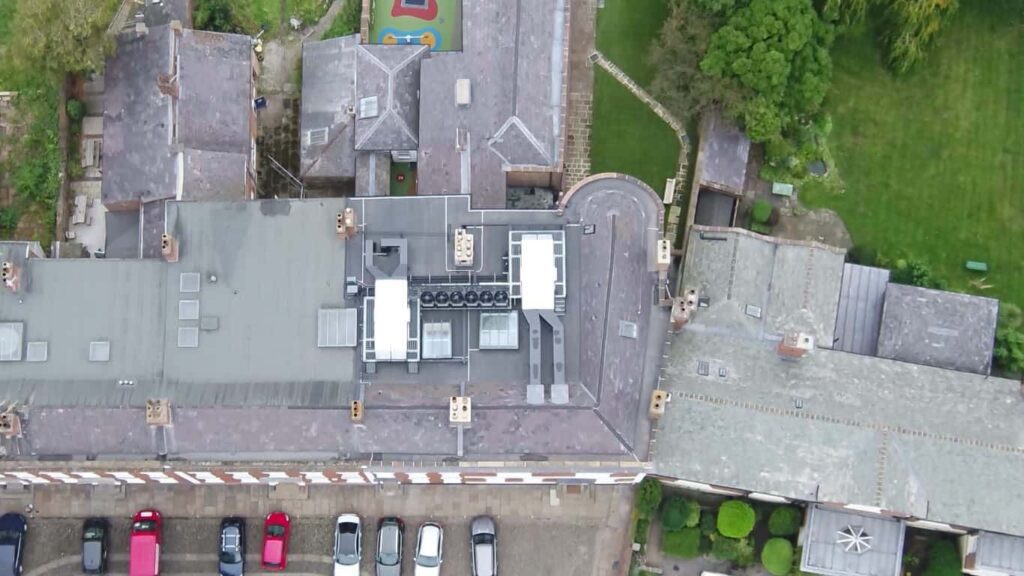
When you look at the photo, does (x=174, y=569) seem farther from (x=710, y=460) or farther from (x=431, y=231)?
(x=710, y=460)

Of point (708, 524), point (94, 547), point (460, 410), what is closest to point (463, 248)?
point (460, 410)

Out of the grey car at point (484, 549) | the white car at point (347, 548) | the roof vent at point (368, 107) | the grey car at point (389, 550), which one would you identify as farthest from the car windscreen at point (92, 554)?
the roof vent at point (368, 107)

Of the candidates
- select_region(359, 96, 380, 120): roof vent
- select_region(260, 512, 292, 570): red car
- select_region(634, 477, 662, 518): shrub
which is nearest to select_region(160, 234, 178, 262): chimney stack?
select_region(359, 96, 380, 120): roof vent

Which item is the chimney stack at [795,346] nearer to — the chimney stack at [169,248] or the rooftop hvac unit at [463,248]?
the rooftop hvac unit at [463,248]

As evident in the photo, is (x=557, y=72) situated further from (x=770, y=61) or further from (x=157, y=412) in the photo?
(x=157, y=412)

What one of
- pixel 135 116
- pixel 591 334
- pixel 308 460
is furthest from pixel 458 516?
pixel 135 116

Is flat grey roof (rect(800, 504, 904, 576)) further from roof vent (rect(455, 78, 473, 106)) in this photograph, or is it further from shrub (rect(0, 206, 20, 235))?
shrub (rect(0, 206, 20, 235))
